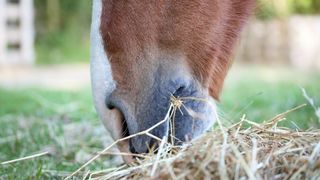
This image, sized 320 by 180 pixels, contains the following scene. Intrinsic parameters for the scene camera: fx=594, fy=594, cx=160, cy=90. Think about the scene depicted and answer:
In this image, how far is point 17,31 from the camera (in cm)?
1305

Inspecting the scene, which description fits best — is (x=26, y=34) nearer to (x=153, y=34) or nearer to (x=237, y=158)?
(x=153, y=34)

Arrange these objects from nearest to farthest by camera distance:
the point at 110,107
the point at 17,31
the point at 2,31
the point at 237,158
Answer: the point at 237,158 → the point at 110,107 → the point at 2,31 → the point at 17,31

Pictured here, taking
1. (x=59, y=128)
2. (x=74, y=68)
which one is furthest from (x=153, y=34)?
(x=74, y=68)

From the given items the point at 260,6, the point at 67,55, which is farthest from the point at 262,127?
the point at 67,55

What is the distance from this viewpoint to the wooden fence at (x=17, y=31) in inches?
495

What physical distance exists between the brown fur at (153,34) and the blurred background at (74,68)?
1191mm

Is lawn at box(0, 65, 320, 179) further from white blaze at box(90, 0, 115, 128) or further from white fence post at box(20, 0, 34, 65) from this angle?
white fence post at box(20, 0, 34, 65)

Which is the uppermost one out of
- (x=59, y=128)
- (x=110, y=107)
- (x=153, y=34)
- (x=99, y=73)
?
(x=153, y=34)

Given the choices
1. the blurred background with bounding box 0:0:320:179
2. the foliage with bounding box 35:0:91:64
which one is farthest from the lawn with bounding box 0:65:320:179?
the foliage with bounding box 35:0:91:64

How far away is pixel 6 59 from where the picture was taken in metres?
12.3

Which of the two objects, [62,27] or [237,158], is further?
[62,27]

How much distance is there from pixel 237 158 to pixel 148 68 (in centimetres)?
55

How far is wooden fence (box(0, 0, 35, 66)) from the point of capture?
12570mm

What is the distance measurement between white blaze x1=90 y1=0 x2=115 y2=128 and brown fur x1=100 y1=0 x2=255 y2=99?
2cm
